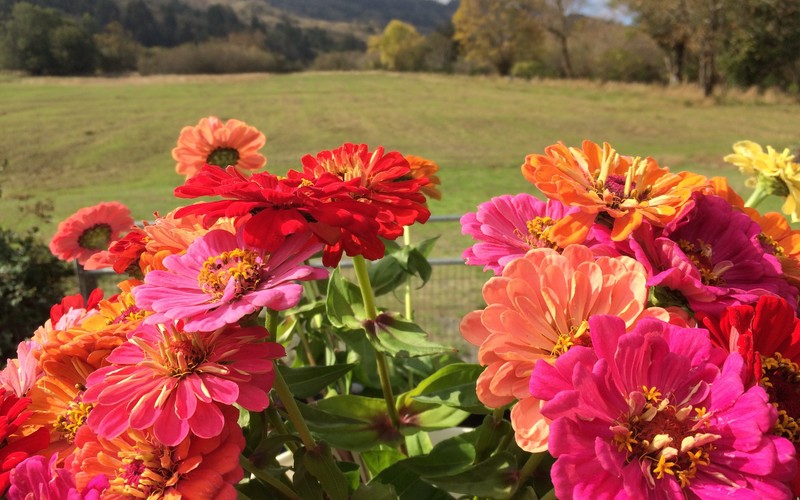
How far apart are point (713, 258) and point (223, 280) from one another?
23 centimetres

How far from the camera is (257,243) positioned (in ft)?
0.74

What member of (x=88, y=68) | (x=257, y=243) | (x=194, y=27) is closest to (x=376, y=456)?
(x=257, y=243)

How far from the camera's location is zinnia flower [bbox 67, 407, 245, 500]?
212 mm

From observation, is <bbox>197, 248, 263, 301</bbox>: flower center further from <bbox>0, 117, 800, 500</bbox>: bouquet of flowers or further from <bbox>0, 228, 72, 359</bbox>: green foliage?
<bbox>0, 228, 72, 359</bbox>: green foliage

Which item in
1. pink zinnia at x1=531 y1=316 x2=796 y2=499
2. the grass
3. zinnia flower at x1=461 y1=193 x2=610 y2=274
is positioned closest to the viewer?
pink zinnia at x1=531 y1=316 x2=796 y2=499

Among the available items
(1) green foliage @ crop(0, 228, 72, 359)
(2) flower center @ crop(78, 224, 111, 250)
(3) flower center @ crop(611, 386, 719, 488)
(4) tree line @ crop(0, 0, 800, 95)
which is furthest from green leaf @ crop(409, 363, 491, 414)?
(4) tree line @ crop(0, 0, 800, 95)

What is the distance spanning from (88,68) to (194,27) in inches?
317

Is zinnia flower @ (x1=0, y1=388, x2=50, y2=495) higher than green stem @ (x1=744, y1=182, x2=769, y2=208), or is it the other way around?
green stem @ (x1=744, y1=182, x2=769, y2=208)

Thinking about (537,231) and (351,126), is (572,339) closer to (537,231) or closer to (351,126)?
(537,231)

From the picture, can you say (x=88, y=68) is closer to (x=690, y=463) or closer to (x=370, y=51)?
(x=690, y=463)

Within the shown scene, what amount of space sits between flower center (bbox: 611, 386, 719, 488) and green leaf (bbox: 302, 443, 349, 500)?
0.46ft

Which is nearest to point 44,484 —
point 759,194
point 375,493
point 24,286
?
point 375,493

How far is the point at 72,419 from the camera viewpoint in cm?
26

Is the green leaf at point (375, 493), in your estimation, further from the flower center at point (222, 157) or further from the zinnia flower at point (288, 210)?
the flower center at point (222, 157)
